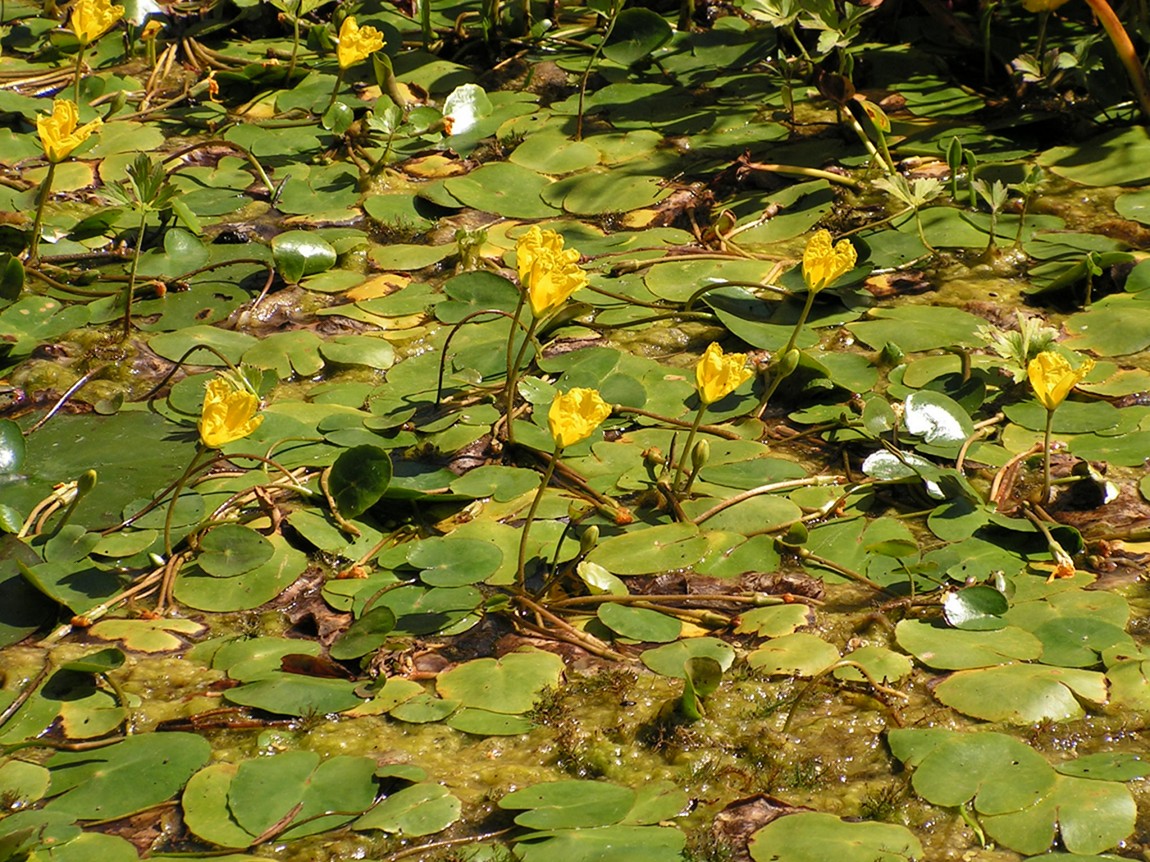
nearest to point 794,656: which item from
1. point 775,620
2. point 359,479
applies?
point 775,620

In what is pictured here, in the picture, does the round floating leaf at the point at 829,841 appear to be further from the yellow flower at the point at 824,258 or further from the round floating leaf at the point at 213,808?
the yellow flower at the point at 824,258

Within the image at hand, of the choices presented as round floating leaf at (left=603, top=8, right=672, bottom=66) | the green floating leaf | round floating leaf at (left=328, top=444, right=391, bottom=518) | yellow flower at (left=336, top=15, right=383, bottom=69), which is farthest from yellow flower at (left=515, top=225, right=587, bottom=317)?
round floating leaf at (left=603, top=8, right=672, bottom=66)

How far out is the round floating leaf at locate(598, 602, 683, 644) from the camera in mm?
2049

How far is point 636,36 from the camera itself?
155 inches

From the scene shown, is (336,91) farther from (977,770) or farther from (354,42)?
(977,770)

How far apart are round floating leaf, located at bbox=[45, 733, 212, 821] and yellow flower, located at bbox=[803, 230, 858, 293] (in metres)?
1.35

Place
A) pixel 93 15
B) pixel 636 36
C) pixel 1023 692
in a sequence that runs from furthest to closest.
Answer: pixel 636 36
pixel 93 15
pixel 1023 692

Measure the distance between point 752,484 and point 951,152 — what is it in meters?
1.21

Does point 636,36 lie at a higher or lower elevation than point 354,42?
lower

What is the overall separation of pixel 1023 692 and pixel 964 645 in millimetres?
138

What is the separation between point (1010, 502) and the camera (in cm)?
234

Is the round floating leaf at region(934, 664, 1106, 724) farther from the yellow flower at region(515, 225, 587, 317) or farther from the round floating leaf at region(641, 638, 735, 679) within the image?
the yellow flower at region(515, 225, 587, 317)

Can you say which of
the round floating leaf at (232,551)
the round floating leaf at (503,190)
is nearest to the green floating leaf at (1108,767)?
the round floating leaf at (232,551)

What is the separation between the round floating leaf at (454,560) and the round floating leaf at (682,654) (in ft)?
1.09
